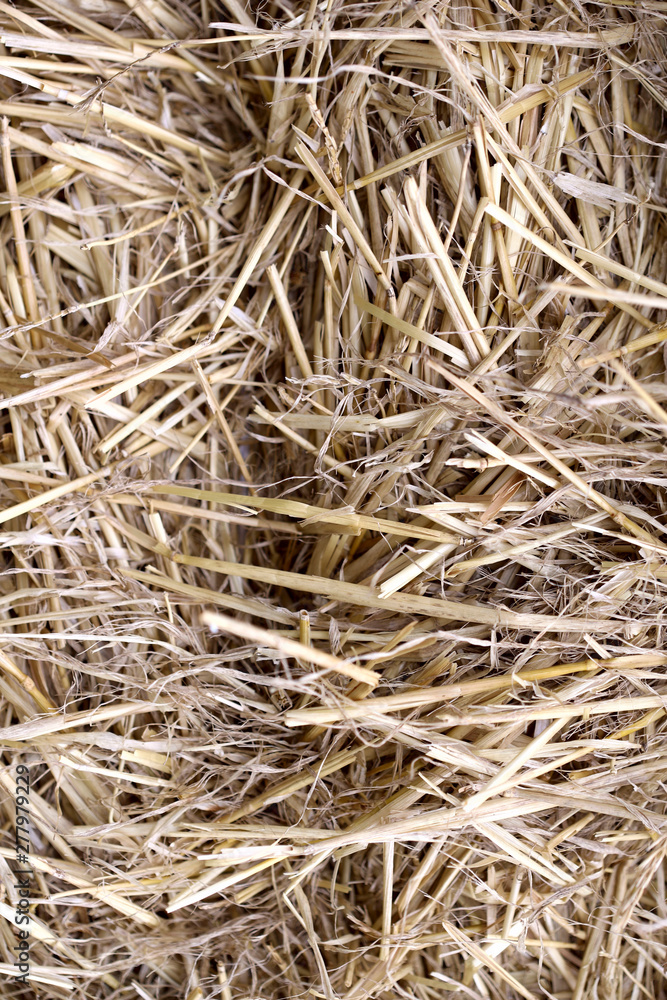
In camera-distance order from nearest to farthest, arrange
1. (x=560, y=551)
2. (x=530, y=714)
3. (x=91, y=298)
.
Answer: (x=530, y=714) → (x=560, y=551) → (x=91, y=298)

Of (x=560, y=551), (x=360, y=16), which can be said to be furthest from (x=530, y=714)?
(x=360, y=16)

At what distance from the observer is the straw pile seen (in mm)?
800

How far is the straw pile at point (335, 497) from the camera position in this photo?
2.63 feet

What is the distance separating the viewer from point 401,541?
848mm

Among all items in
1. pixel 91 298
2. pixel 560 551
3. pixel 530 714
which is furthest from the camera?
pixel 91 298

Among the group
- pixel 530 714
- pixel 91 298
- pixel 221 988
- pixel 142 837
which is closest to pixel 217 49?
pixel 91 298

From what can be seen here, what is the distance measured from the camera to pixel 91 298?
0.98 meters

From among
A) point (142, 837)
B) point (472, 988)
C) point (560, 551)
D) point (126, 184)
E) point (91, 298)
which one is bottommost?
point (472, 988)

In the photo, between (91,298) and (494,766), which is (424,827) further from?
(91,298)

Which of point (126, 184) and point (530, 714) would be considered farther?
point (126, 184)

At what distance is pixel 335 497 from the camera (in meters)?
0.88

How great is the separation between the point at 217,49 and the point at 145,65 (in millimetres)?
104

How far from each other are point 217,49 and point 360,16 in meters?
0.23

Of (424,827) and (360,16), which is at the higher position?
(360,16)
